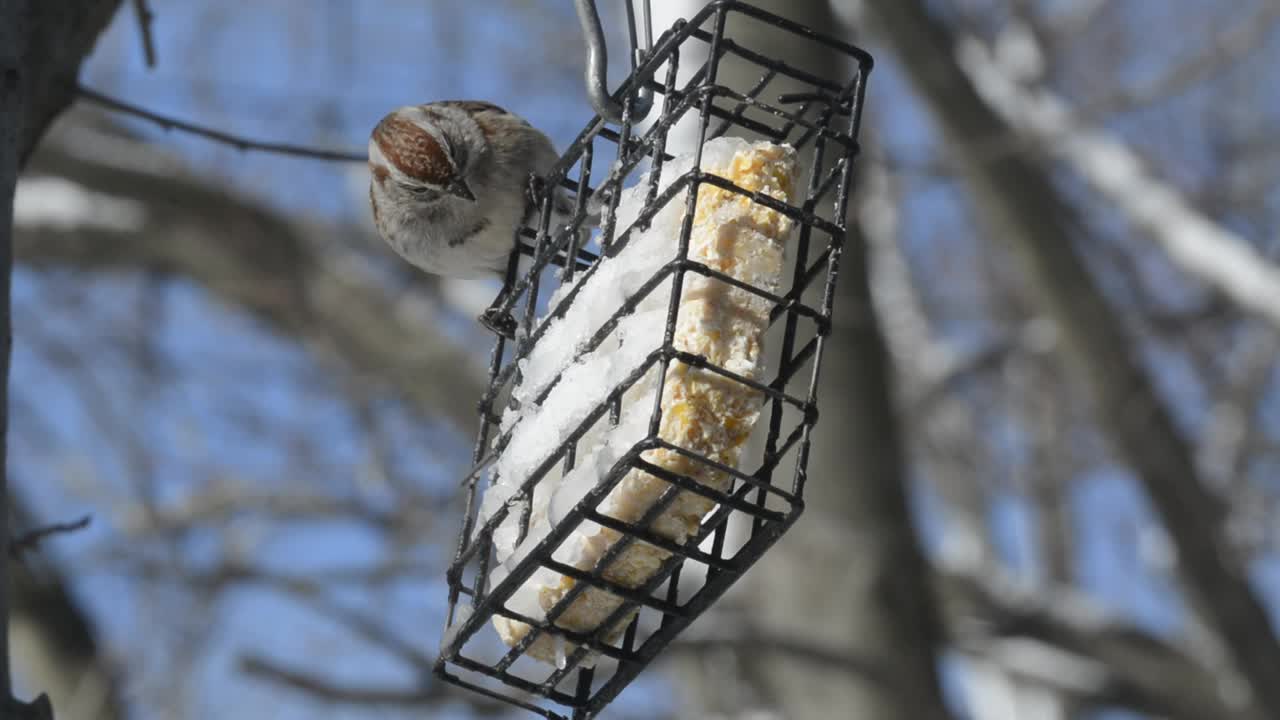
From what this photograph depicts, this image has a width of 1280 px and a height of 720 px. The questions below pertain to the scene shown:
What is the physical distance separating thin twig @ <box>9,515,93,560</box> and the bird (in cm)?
86

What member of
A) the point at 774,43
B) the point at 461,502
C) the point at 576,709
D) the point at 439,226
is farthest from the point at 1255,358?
the point at 576,709

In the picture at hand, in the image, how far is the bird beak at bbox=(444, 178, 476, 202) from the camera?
2705mm

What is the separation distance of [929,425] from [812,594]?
16.4 ft

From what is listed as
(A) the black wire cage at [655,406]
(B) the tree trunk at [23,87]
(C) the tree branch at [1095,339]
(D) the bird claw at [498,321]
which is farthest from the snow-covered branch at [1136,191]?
(B) the tree trunk at [23,87]

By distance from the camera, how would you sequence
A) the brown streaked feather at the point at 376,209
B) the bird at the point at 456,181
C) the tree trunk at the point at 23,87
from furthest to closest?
the brown streaked feather at the point at 376,209 → the bird at the point at 456,181 → the tree trunk at the point at 23,87

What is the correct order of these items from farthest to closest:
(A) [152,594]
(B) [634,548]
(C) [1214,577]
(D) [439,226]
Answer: (A) [152,594] < (C) [1214,577] < (D) [439,226] < (B) [634,548]

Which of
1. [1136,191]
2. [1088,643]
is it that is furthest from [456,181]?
[1088,643]

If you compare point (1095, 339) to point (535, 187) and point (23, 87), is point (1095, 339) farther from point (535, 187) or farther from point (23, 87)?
point (23, 87)

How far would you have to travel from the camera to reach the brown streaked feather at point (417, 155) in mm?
2754

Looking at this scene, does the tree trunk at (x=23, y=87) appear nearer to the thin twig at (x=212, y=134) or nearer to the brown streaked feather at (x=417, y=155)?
the thin twig at (x=212, y=134)

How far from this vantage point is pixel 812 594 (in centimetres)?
435

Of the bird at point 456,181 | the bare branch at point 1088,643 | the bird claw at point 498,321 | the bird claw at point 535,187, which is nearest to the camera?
the bird claw at point 498,321

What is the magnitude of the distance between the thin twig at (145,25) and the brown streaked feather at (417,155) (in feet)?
1.57

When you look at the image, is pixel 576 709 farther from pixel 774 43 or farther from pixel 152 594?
pixel 152 594
